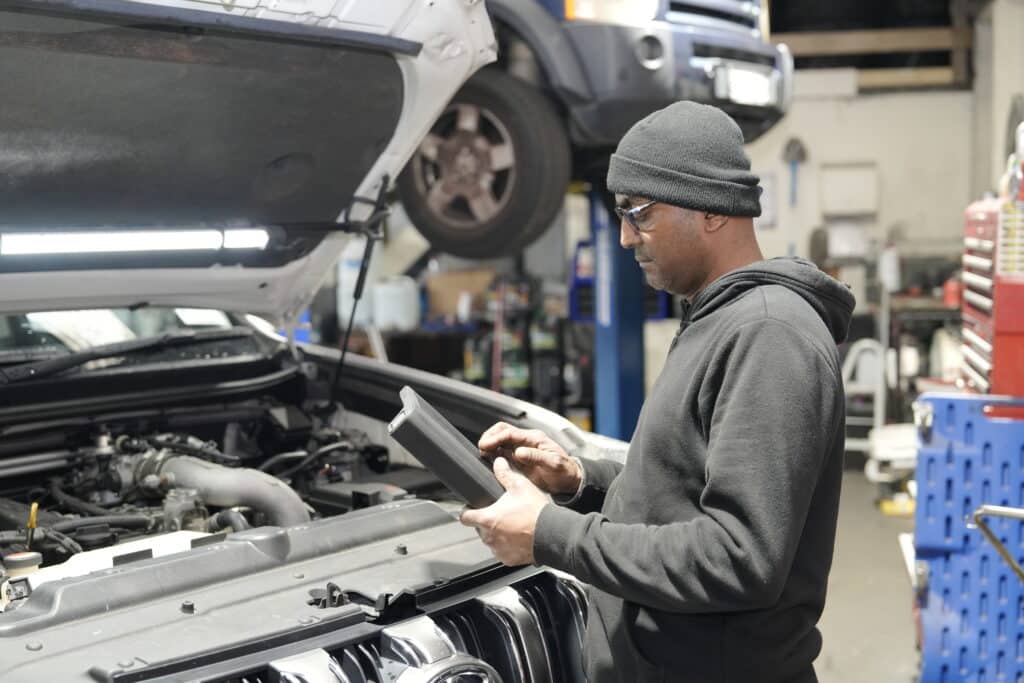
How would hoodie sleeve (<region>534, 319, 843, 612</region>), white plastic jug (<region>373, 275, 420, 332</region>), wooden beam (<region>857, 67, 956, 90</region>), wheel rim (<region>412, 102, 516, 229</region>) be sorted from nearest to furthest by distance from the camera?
hoodie sleeve (<region>534, 319, 843, 612</region>)
wheel rim (<region>412, 102, 516, 229</region>)
white plastic jug (<region>373, 275, 420, 332</region>)
wooden beam (<region>857, 67, 956, 90</region>)

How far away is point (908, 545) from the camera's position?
11.6ft

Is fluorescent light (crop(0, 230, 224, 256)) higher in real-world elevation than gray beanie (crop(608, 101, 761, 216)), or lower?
Result: lower

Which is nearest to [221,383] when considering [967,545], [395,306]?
[967,545]

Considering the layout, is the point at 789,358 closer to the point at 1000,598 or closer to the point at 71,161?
the point at 71,161

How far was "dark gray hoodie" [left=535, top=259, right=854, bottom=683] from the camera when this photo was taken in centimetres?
134

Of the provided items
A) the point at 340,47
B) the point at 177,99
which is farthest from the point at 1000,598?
the point at 177,99

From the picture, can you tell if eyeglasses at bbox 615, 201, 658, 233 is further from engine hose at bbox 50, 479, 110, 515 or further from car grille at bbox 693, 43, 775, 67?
car grille at bbox 693, 43, 775, 67

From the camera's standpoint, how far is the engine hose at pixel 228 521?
2172mm

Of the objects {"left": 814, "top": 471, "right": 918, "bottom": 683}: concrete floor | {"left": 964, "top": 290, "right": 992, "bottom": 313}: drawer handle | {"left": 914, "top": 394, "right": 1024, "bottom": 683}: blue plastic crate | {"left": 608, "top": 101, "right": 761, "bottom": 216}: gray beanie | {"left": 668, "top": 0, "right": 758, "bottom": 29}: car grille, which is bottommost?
{"left": 814, "top": 471, "right": 918, "bottom": 683}: concrete floor

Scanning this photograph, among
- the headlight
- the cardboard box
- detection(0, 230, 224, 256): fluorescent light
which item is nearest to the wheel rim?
the headlight

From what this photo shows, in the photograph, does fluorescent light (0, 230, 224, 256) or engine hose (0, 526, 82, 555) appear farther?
fluorescent light (0, 230, 224, 256)

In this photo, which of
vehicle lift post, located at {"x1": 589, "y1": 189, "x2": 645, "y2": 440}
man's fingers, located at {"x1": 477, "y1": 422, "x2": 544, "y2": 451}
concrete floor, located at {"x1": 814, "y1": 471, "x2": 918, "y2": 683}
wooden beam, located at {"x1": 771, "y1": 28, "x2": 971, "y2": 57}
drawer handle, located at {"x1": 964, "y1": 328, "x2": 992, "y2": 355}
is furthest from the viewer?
wooden beam, located at {"x1": 771, "y1": 28, "x2": 971, "y2": 57}

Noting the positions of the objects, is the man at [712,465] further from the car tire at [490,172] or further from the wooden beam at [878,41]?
the wooden beam at [878,41]

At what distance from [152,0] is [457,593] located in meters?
1.13
